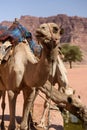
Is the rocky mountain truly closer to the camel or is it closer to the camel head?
the camel

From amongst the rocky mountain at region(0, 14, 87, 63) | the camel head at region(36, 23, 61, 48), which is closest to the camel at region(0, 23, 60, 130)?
the camel head at region(36, 23, 61, 48)

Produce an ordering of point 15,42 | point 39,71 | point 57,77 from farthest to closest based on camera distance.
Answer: point 57,77
point 15,42
point 39,71

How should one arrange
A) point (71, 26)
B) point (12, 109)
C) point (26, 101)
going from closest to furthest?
point (12, 109)
point (26, 101)
point (71, 26)

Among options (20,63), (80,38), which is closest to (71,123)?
(20,63)

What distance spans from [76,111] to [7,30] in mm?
2360

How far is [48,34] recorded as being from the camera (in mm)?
4227

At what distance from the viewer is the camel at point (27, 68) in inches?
167

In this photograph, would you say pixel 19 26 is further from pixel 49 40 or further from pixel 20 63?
pixel 49 40

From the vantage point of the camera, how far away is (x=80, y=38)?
146 meters

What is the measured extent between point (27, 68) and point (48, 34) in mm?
1429

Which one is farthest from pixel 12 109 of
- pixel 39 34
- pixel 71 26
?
pixel 71 26

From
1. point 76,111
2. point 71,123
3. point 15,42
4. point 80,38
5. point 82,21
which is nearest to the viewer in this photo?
point 76,111

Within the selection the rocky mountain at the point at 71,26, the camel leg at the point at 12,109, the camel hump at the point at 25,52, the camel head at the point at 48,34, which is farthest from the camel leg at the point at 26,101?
the rocky mountain at the point at 71,26

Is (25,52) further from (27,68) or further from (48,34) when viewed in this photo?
(48,34)
